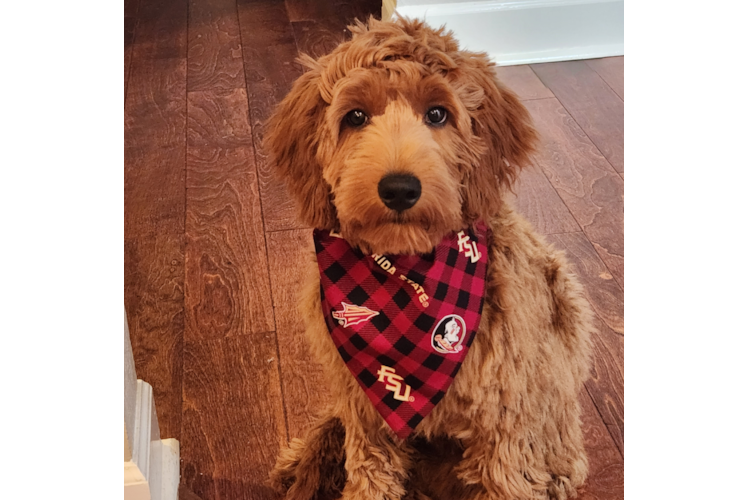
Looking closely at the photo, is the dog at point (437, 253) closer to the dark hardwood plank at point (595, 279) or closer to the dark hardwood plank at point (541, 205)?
the dark hardwood plank at point (595, 279)

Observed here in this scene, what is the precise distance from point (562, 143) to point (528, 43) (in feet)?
2.11

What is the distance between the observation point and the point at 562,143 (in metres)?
2.48

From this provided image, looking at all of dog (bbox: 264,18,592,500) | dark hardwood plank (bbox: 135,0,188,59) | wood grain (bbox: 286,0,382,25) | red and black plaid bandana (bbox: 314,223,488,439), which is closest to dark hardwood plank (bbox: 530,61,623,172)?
wood grain (bbox: 286,0,382,25)

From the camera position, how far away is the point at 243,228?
2.16 meters

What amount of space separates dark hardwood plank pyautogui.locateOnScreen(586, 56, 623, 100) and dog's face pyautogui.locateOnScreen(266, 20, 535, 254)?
1801mm

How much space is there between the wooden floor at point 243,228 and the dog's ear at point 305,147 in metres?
0.60

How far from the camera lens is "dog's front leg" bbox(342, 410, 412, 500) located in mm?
1276

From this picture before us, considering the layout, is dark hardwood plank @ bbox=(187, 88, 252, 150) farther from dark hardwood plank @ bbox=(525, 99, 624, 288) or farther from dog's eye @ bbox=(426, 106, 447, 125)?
dog's eye @ bbox=(426, 106, 447, 125)

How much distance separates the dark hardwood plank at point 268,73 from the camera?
2.24m

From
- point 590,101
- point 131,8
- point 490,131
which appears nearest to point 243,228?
point 490,131

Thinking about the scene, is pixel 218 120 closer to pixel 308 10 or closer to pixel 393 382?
pixel 308 10

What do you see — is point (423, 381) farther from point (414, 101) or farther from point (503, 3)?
point (503, 3)

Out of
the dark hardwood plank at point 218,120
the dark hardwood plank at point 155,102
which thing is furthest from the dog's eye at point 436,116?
the dark hardwood plank at point 155,102
